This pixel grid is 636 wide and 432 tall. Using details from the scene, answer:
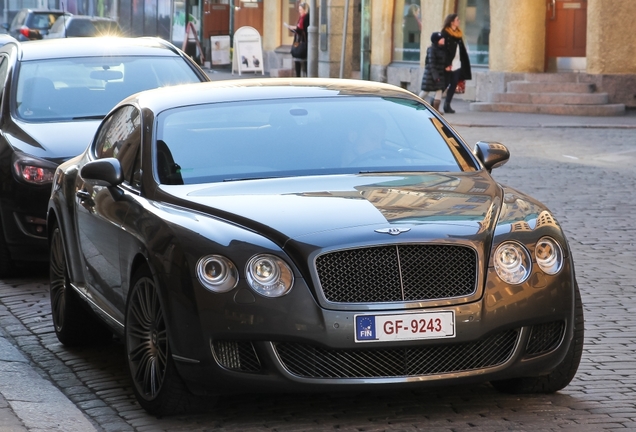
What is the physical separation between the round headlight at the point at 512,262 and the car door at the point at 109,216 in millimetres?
1761

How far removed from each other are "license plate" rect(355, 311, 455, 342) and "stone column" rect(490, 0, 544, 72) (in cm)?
2239

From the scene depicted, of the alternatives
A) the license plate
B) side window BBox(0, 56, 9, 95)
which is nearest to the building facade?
side window BBox(0, 56, 9, 95)

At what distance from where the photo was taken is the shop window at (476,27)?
96.4 feet

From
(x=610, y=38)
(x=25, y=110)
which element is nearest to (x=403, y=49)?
(x=610, y=38)

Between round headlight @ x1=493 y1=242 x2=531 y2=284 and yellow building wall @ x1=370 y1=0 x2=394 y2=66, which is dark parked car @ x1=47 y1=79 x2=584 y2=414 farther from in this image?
yellow building wall @ x1=370 y1=0 x2=394 y2=66

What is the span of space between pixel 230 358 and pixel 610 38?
70.5 ft

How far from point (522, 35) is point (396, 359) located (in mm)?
22575

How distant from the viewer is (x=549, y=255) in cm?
563

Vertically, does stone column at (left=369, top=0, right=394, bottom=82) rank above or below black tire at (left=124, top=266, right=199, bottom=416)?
above

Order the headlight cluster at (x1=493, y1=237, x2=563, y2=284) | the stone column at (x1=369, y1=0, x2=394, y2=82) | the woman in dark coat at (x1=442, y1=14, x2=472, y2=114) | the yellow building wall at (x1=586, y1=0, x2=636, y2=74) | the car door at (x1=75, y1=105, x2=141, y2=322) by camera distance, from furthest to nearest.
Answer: the stone column at (x1=369, y1=0, x2=394, y2=82), the woman in dark coat at (x1=442, y1=14, x2=472, y2=114), the yellow building wall at (x1=586, y1=0, x2=636, y2=74), the car door at (x1=75, y1=105, x2=141, y2=322), the headlight cluster at (x1=493, y1=237, x2=563, y2=284)

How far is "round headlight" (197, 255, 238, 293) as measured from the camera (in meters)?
5.30

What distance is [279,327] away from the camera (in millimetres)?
5250

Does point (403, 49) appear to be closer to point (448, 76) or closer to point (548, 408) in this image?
point (448, 76)

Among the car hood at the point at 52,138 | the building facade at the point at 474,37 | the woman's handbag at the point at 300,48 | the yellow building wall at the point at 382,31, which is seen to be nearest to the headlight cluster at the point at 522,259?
the car hood at the point at 52,138
